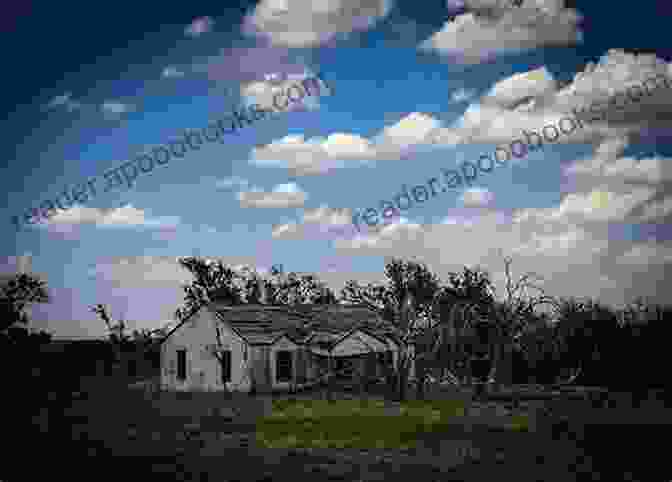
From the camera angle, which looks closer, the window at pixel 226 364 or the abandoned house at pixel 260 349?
the abandoned house at pixel 260 349

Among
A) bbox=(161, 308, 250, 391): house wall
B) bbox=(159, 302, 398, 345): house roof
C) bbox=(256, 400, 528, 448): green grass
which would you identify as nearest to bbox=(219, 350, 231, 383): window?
bbox=(161, 308, 250, 391): house wall

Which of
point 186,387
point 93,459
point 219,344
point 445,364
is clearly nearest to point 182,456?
point 93,459

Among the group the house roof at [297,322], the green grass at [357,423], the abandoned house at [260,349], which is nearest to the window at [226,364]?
the abandoned house at [260,349]

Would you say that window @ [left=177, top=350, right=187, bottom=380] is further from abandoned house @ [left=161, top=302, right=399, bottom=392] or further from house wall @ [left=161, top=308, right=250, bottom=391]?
house wall @ [left=161, top=308, right=250, bottom=391]

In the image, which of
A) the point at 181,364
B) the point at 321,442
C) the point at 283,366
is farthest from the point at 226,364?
the point at 321,442

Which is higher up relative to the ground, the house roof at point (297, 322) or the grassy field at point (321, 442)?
the house roof at point (297, 322)

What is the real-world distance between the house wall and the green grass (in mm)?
7734

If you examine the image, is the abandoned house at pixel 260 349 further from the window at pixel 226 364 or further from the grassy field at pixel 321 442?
the grassy field at pixel 321 442

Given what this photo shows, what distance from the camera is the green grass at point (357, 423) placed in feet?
53.6

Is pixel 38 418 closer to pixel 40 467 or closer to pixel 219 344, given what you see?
pixel 40 467

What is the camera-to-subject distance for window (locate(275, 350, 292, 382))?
34.4 meters

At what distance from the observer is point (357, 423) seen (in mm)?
19641

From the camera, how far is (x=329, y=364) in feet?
112

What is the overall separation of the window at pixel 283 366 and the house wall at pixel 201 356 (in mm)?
1757
